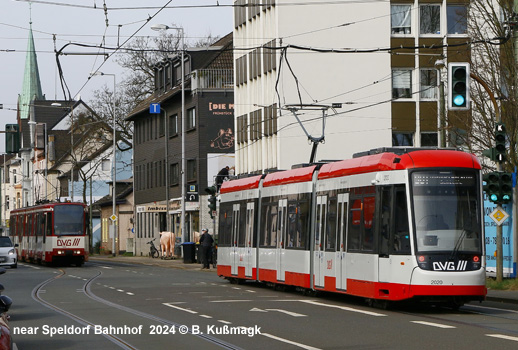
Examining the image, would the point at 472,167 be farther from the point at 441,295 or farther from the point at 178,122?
the point at 178,122

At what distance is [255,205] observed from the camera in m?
30.3

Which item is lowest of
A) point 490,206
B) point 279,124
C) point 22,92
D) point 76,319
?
point 76,319

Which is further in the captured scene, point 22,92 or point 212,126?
point 22,92

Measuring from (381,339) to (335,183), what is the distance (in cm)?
906

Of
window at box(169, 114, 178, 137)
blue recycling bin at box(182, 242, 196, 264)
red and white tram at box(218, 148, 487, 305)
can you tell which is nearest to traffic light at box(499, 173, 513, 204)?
red and white tram at box(218, 148, 487, 305)

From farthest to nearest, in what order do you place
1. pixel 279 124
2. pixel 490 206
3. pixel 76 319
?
Answer: pixel 279 124
pixel 490 206
pixel 76 319

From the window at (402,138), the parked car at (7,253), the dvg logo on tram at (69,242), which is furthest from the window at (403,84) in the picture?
the parked car at (7,253)

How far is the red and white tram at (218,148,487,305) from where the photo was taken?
20.2 m

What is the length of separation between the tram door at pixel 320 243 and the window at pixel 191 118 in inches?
1737

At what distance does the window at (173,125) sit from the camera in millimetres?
73500

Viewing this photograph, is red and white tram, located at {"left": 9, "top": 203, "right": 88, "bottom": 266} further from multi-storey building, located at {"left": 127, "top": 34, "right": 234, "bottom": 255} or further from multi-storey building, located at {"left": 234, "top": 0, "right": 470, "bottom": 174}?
multi-storey building, located at {"left": 234, "top": 0, "right": 470, "bottom": 174}

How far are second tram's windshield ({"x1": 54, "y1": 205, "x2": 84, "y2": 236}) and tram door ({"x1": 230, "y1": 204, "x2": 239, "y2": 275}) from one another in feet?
74.9

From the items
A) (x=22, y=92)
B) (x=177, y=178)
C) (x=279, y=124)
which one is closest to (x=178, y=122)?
(x=177, y=178)

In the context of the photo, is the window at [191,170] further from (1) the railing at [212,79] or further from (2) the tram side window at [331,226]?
(2) the tram side window at [331,226]
